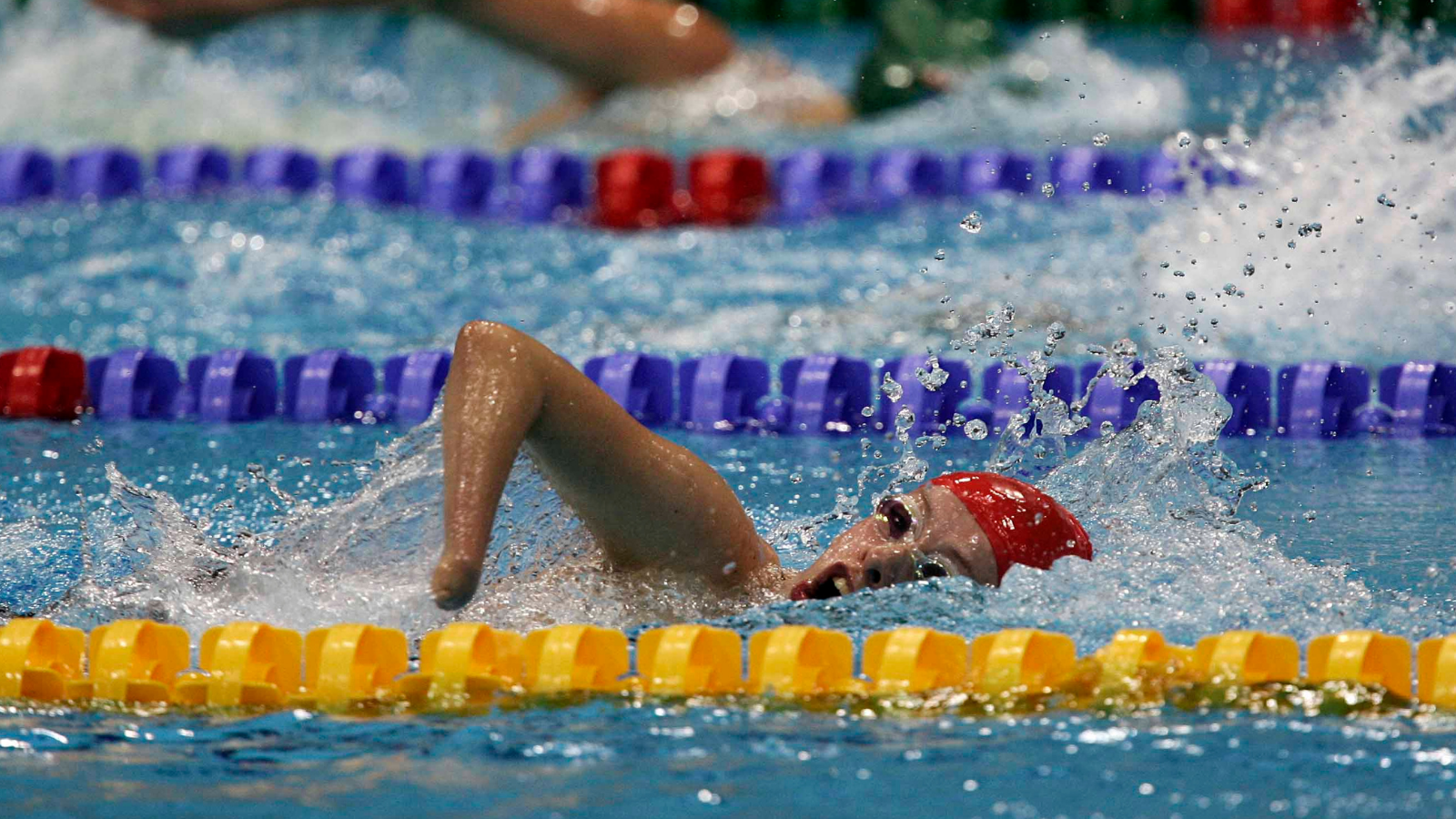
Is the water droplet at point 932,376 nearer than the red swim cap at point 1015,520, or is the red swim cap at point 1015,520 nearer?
the red swim cap at point 1015,520

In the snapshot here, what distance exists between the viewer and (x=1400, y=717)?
2.30 m

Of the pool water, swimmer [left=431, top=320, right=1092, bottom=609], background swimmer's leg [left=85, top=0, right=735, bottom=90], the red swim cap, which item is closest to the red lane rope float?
the pool water

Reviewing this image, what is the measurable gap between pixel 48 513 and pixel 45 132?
15.7 feet

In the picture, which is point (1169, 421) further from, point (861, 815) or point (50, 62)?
point (50, 62)

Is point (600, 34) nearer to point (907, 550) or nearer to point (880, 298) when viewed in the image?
point (880, 298)

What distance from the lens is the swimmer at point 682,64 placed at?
7.93 metres

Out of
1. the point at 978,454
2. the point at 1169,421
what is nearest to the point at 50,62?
the point at 978,454

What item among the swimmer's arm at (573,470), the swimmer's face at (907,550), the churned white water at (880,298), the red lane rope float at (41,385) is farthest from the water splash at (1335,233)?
the red lane rope float at (41,385)

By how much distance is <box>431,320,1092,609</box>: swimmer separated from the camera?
2.38 metres

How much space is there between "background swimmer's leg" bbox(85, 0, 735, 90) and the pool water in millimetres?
325

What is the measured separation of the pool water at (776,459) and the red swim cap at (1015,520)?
5cm

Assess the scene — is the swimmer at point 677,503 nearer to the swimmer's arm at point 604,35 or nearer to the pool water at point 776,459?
A: the pool water at point 776,459

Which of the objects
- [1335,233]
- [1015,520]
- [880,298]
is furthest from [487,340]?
[1335,233]

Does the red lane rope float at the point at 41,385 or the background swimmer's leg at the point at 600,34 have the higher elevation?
the background swimmer's leg at the point at 600,34
